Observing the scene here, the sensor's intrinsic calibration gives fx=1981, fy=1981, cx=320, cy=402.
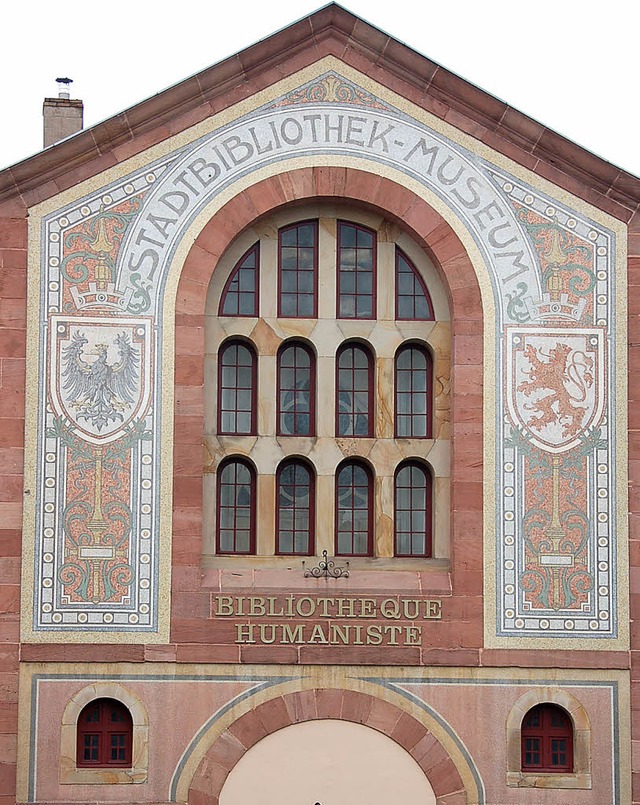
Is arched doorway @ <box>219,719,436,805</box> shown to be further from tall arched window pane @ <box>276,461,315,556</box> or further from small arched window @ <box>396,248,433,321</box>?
small arched window @ <box>396,248,433,321</box>

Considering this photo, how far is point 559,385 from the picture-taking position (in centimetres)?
3073

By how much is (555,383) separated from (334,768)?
6.81 meters

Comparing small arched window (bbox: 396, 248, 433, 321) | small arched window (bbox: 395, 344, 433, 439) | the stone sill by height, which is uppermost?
small arched window (bbox: 396, 248, 433, 321)

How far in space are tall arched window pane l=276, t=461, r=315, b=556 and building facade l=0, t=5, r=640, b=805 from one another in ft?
0.15

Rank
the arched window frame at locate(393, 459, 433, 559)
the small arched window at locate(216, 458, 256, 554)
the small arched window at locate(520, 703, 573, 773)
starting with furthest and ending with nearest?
the arched window frame at locate(393, 459, 433, 559) → the small arched window at locate(216, 458, 256, 554) → the small arched window at locate(520, 703, 573, 773)

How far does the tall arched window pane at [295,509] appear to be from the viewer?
3102 cm

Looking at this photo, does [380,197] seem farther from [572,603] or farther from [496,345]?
[572,603]

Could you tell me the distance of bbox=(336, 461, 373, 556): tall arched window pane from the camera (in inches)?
1224

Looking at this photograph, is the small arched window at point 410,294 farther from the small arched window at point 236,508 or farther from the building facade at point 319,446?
the small arched window at point 236,508

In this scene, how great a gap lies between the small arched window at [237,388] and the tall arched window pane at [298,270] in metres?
0.93

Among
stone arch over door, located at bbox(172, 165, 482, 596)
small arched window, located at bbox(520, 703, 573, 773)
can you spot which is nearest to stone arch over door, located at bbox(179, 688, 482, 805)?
small arched window, located at bbox(520, 703, 573, 773)

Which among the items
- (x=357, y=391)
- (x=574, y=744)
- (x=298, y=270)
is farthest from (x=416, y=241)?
(x=574, y=744)

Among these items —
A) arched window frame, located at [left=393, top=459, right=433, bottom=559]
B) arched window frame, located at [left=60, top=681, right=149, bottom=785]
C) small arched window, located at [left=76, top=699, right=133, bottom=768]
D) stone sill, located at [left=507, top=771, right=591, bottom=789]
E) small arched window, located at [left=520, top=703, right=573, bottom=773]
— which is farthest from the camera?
arched window frame, located at [left=393, top=459, right=433, bottom=559]

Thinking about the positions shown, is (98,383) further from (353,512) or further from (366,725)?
(366,725)
